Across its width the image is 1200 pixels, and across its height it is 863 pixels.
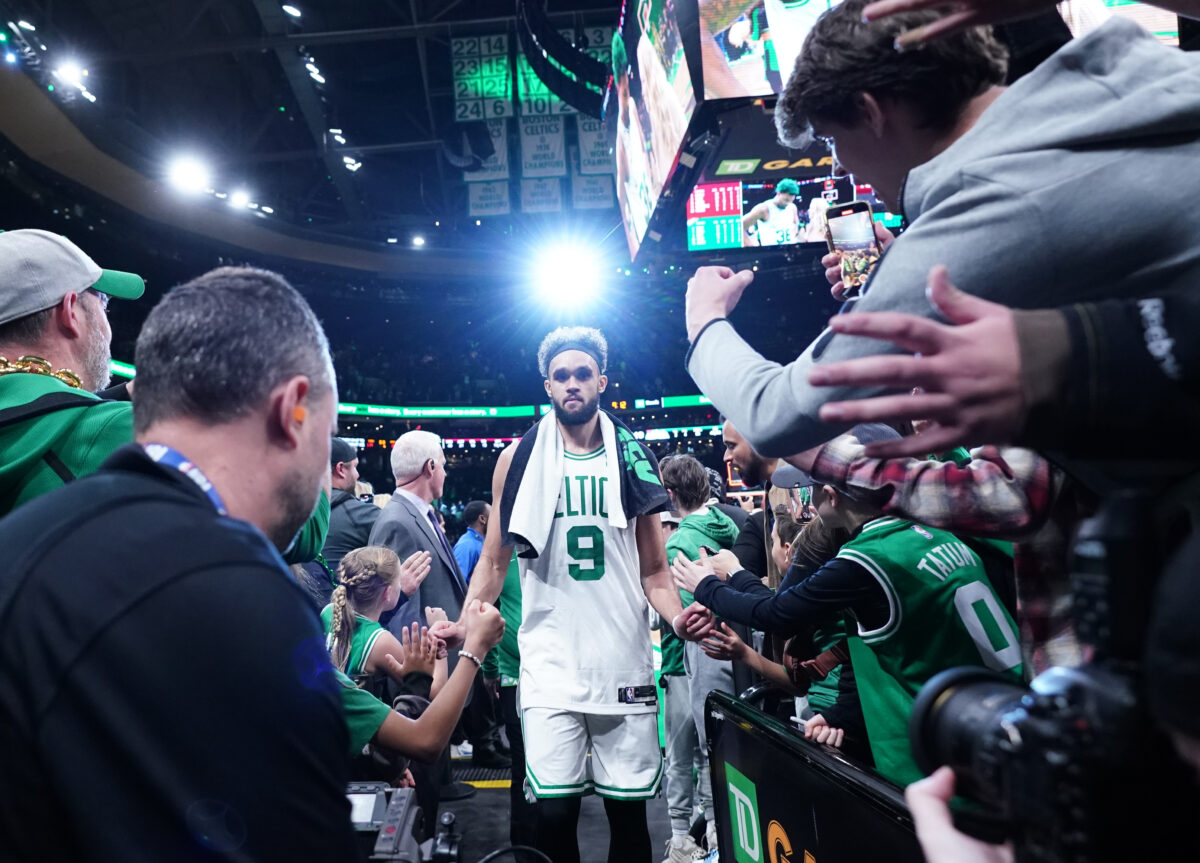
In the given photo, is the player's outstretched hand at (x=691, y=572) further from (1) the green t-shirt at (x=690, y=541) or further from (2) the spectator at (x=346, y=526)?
(2) the spectator at (x=346, y=526)

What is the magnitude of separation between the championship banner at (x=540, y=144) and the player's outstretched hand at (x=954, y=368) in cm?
1193

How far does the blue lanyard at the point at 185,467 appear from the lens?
1.16m

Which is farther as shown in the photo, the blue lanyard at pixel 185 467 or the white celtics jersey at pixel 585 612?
the white celtics jersey at pixel 585 612

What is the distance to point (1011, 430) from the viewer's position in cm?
94

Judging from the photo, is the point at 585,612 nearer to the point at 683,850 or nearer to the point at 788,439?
the point at 683,850

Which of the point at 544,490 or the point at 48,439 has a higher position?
the point at 48,439

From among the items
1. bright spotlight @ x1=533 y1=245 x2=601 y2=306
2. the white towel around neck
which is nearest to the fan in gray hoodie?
the white towel around neck

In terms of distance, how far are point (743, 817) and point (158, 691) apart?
198cm

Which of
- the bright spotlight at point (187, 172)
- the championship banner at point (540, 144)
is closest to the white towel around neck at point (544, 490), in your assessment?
the championship banner at point (540, 144)

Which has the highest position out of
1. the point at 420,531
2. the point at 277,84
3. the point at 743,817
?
the point at 277,84

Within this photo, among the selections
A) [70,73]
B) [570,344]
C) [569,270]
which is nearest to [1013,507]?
[570,344]

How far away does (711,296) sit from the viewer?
154cm

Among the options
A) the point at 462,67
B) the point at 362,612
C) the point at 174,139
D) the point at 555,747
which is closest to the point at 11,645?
the point at 555,747

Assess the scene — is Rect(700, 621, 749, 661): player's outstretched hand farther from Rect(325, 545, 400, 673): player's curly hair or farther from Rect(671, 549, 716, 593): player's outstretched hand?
Rect(325, 545, 400, 673): player's curly hair
